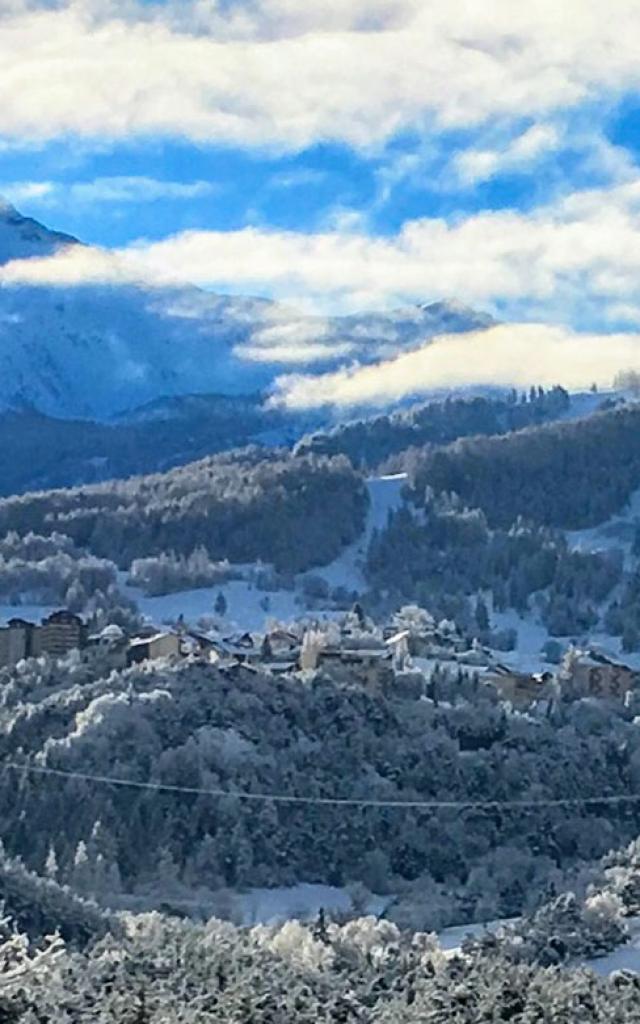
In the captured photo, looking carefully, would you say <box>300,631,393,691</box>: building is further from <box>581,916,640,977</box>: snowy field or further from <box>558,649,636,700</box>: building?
<box>581,916,640,977</box>: snowy field

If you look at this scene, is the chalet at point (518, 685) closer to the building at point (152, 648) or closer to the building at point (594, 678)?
the building at point (594, 678)

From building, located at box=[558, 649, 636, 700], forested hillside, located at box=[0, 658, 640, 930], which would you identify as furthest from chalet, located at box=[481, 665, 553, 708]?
forested hillside, located at box=[0, 658, 640, 930]

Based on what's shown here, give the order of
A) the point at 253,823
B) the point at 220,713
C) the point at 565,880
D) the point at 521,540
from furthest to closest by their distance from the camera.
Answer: the point at 521,540, the point at 220,713, the point at 253,823, the point at 565,880

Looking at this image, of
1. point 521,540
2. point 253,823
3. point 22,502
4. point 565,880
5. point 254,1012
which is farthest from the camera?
point 22,502

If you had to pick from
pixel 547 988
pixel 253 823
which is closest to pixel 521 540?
pixel 253 823

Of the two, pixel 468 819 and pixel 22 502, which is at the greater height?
pixel 22 502

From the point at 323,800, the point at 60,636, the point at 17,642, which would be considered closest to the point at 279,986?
the point at 323,800

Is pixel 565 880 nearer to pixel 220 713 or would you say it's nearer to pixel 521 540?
pixel 220 713
